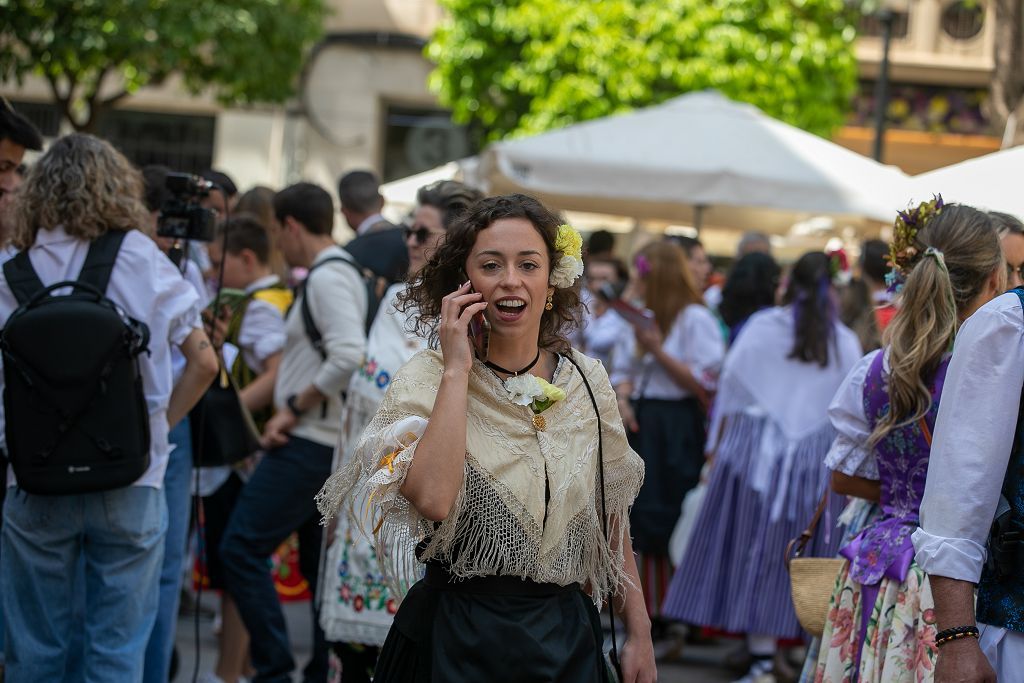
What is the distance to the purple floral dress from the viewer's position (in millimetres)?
3680

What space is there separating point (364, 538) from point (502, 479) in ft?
6.92

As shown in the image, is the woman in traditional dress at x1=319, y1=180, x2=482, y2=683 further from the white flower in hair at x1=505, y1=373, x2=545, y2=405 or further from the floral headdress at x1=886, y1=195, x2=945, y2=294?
the white flower in hair at x1=505, y1=373, x2=545, y2=405

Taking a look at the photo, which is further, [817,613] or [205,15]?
[205,15]

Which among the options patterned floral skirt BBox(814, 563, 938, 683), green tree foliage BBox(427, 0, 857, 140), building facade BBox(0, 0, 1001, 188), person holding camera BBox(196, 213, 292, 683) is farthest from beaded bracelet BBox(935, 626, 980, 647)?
building facade BBox(0, 0, 1001, 188)

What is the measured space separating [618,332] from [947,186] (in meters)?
3.43

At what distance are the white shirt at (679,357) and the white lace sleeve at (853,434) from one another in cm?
372

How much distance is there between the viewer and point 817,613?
4.21m

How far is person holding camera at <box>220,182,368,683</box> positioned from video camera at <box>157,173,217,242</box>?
2.13 ft

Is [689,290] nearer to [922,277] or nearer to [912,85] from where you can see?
[922,277]

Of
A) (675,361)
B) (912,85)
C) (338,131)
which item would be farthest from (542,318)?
(912,85)

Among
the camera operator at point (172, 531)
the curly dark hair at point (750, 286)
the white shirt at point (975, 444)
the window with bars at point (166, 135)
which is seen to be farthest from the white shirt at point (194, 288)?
the window with bars at point (166, 135)

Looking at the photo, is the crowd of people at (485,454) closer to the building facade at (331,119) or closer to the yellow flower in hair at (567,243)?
the yellow flower in hair at (567,243)

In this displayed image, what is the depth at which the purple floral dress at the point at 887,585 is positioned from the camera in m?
3.68

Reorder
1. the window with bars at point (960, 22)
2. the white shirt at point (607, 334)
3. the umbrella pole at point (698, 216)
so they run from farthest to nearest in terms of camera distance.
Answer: the window with bars at point (960, 22)
the umbrella pole at point (698, 216)
the white shirt at point (607, 334)
